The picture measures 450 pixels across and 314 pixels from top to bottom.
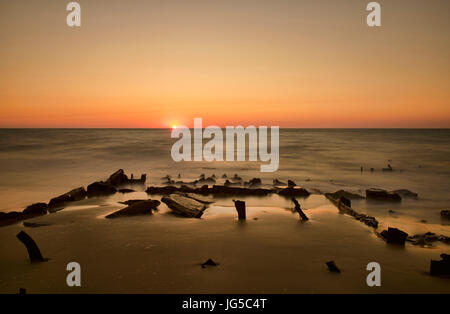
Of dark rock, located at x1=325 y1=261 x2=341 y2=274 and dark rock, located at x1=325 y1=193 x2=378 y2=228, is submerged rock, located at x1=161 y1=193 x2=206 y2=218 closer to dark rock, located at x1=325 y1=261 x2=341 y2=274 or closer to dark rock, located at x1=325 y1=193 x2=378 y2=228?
dark rock, located at x1=325 y1=261 x2=341 y2=274

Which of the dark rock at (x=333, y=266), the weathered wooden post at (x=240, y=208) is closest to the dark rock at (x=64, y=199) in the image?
the weathered wooden post at (x=240, y=208)

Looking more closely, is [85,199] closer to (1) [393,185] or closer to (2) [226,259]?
(2) [226,259]

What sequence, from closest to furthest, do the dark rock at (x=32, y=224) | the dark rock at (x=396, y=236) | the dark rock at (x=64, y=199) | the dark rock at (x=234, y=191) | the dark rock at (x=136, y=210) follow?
the dark rock at (x=396, y=236) < the dark rock at (x=32, y=224) < the dark rock at (x=136, y=210) < the dark rock at (x=64, y=199) < the dark rock at (x=234, y=191)

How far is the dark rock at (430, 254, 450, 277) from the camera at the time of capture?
6129 millimetres

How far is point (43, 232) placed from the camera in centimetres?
885

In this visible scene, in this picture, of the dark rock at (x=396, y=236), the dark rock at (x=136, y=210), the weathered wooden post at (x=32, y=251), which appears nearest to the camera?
the weathered wooden post at (x=32, y=251)

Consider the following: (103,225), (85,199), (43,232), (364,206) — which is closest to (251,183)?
(364,206)

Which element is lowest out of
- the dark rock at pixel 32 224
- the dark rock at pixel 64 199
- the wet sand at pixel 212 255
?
the wet sand at pixel 212 255

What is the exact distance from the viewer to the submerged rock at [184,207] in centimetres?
1085

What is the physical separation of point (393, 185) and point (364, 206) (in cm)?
940

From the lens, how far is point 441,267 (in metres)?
6.21

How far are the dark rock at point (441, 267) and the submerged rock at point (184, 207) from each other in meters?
7.19

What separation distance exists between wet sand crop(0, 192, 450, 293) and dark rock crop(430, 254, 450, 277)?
0.63ft

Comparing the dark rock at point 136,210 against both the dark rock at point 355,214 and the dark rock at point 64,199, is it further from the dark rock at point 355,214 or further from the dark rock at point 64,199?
the dark rock at point 355,214
